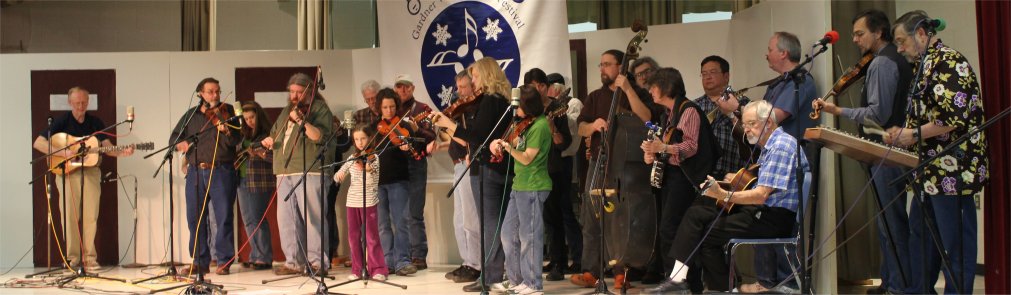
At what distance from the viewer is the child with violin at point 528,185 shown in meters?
5.76

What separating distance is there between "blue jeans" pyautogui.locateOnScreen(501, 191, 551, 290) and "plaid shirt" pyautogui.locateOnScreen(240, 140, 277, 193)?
254 centimetres

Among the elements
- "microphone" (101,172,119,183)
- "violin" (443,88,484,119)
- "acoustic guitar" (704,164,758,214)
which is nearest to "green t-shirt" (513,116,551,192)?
"violin" (443,88,484,119)

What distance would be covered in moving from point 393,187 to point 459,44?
115cm

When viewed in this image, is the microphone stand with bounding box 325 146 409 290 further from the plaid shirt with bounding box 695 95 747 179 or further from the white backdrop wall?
the plaid shirt with bounding box 695 95 747 179

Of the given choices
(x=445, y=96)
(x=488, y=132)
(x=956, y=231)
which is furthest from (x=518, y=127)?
(x=956, y=231)

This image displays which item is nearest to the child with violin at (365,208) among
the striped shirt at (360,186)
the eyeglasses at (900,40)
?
the striped shirt at (360,186)

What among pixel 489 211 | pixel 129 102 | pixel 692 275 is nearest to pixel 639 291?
pixel 692 275

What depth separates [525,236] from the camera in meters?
5.83

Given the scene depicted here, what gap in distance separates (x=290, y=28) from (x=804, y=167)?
6.50 m

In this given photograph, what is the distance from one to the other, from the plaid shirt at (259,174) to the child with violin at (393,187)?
3.35 feet

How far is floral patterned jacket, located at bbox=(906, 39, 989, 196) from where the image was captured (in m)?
4.86

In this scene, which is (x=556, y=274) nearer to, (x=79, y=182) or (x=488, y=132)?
(x=488, y=132)

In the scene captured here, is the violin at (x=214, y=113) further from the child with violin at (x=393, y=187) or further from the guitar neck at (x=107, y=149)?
the child with violin at (x=393, y=187)

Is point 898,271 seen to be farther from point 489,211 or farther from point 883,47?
point 489,211
